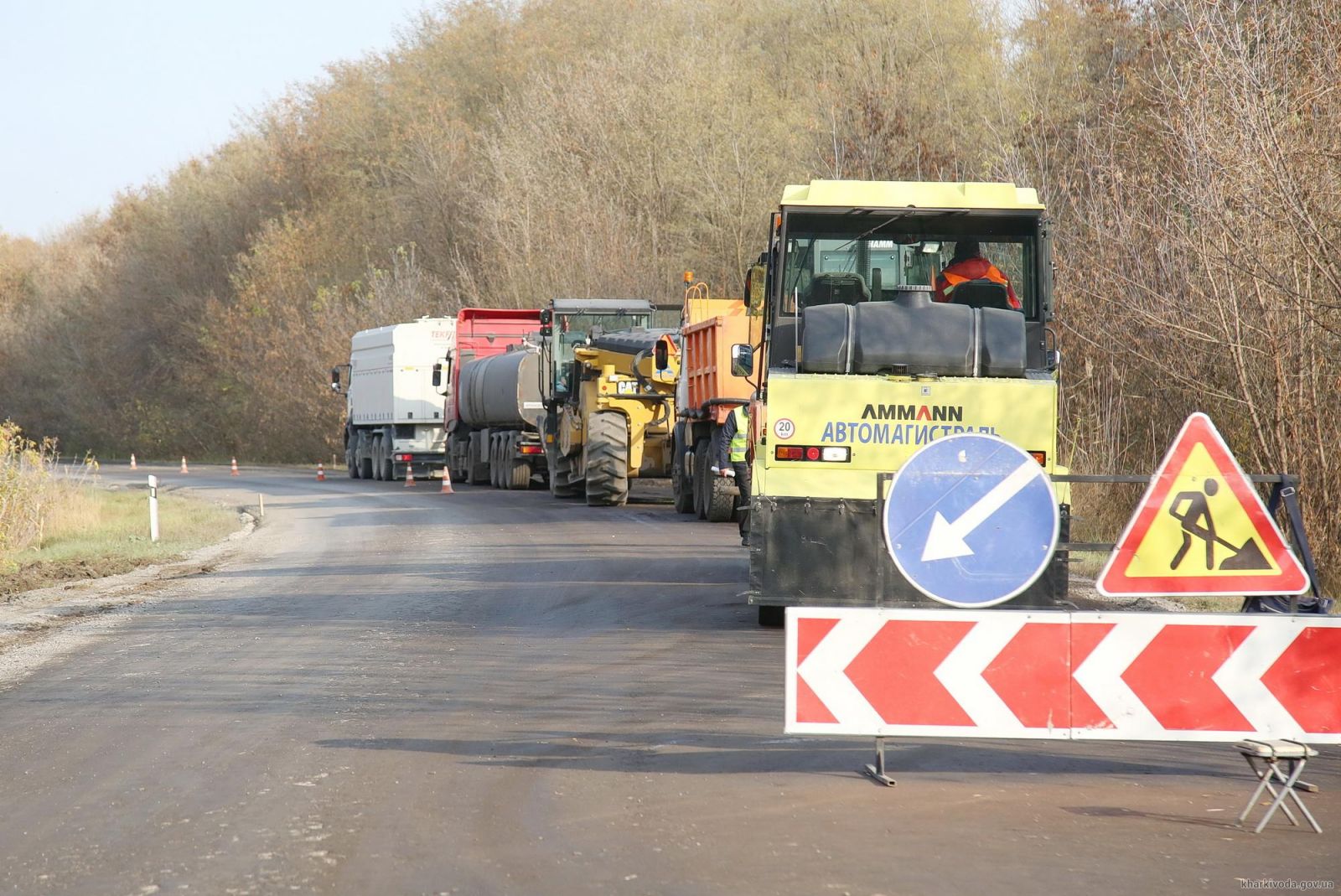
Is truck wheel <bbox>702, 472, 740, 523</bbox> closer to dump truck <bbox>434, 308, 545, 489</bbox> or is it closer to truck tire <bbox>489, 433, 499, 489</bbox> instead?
dump truck <bbox>434, 308, 545, 489</bbox>

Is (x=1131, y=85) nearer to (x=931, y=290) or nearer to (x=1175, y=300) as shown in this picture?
(x=1175, y=300)

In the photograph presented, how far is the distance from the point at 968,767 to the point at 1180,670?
3.50 feet

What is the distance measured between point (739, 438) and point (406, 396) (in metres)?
22.0

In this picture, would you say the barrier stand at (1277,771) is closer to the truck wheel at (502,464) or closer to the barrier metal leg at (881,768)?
the barrier metal leg at (881,768)

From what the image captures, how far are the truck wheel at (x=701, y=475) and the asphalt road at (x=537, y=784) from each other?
10.1m

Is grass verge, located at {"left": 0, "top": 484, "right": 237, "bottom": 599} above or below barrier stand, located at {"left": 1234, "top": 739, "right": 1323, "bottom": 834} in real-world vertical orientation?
below

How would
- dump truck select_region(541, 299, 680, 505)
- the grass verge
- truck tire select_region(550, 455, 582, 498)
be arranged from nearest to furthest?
the grass verge
dump truck select_region(541, 299, 680, 505)
truck tire select_region(550, 455, 582, 498)

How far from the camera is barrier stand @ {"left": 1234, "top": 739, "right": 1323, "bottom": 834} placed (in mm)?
5820

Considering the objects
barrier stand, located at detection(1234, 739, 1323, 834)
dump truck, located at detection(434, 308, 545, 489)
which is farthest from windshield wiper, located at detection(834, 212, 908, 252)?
dump truck, located at detection(434, 308, 545, 489)

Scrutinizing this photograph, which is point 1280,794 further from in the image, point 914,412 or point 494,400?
point 494,400

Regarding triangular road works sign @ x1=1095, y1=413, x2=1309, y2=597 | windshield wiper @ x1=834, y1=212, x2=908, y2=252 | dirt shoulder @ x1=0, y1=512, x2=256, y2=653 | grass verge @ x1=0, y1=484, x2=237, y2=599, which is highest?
windshield wiper @ x1=834, y1=212, x2=908, y2=252

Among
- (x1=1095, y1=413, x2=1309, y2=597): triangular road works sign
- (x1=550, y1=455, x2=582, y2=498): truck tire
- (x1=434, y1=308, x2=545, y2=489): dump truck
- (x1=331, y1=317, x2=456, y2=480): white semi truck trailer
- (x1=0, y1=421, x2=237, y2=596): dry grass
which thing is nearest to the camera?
(x1=1095, y1=413, x2=1309, y2=597): triangular road works sign

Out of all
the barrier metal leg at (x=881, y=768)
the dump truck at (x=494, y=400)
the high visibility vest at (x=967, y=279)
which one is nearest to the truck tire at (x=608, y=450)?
the dump truck at (x=494, y=400)

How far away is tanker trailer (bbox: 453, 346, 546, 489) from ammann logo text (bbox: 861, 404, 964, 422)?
774 inches
